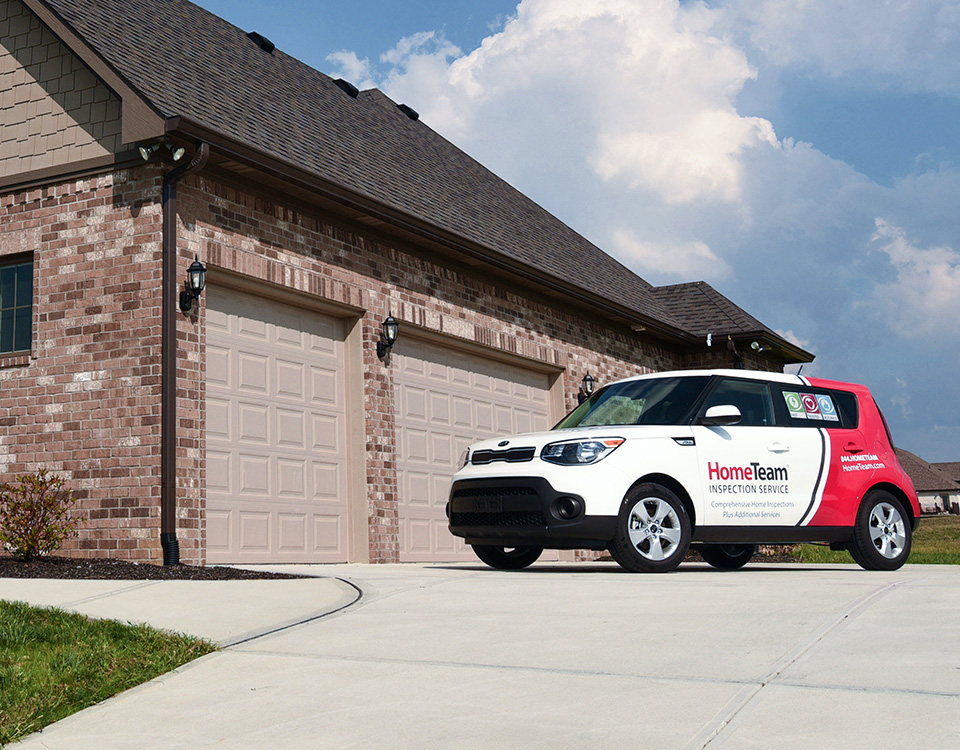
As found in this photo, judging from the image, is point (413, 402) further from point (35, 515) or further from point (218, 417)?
point (35, 515)

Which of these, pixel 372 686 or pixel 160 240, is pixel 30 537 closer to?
pixel 160 240

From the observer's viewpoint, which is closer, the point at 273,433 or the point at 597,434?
the point at 597,434

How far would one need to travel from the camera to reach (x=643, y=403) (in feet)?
32.4

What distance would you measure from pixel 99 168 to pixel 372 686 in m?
8.34

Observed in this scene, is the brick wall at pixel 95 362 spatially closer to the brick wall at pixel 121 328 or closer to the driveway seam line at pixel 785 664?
the brick wall at pixel 121 328

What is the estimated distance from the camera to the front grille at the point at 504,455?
30.6 ft

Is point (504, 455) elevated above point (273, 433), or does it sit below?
below

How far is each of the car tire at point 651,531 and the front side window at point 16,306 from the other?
22.4ft

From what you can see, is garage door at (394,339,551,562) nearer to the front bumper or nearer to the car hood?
the front bumper

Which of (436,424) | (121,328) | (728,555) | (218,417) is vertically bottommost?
(728,555)

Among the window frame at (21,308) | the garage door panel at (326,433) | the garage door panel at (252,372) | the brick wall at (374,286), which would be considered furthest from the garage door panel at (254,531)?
the window frame at (21,308)

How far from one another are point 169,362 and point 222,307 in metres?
1.34

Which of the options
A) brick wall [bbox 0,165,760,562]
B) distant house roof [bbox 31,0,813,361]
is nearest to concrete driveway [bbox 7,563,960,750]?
brick wall [bbox 0,165,760,562]

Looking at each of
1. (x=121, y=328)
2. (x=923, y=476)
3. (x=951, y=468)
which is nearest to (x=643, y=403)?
(x=121, y=328)
